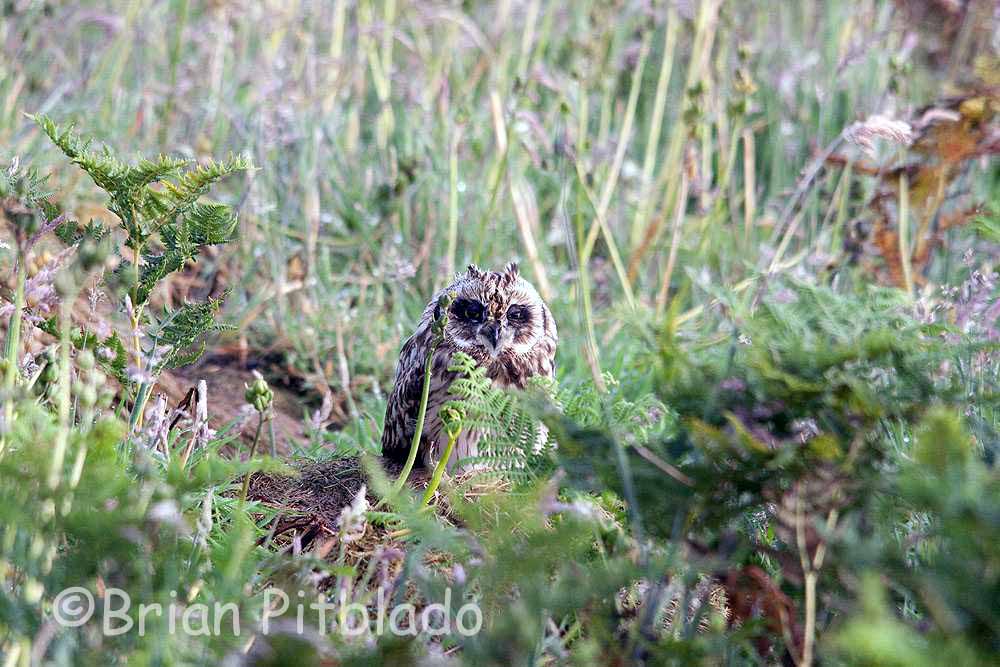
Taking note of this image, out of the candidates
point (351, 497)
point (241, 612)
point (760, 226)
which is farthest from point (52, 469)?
point (760, 226)

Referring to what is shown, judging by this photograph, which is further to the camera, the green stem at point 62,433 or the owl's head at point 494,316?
the owl's head at point 494,316

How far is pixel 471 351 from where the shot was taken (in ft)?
11.4

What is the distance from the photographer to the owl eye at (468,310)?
3.54 m

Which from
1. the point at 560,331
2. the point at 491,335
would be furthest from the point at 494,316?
the point at 560,331

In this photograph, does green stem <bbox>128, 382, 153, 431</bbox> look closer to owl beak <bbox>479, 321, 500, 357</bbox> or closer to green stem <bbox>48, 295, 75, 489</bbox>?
green stem <bbox>48, 295, 75, 489</bbox>

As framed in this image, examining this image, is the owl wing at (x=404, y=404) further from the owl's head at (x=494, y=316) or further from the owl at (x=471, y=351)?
the owl's head at (x=494, y=316)

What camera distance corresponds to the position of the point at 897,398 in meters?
1.88

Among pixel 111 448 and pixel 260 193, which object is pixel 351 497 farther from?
pixel 260 193

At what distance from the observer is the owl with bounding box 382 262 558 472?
344 centimetres

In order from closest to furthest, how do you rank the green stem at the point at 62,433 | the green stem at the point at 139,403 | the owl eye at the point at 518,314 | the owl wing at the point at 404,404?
the green stem at the point at 62,433
the green stem at the point at 139,403
the owl wing at the point at 404,404
the owl eye at the point at 518,314

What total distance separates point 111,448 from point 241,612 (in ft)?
1.25

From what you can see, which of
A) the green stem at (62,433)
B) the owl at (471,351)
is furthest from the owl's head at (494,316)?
the green stem at (62,433)

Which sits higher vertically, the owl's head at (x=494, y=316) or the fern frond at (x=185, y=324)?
the fern frond at (x=185, y=324)

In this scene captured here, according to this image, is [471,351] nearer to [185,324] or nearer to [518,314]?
[518,314]
